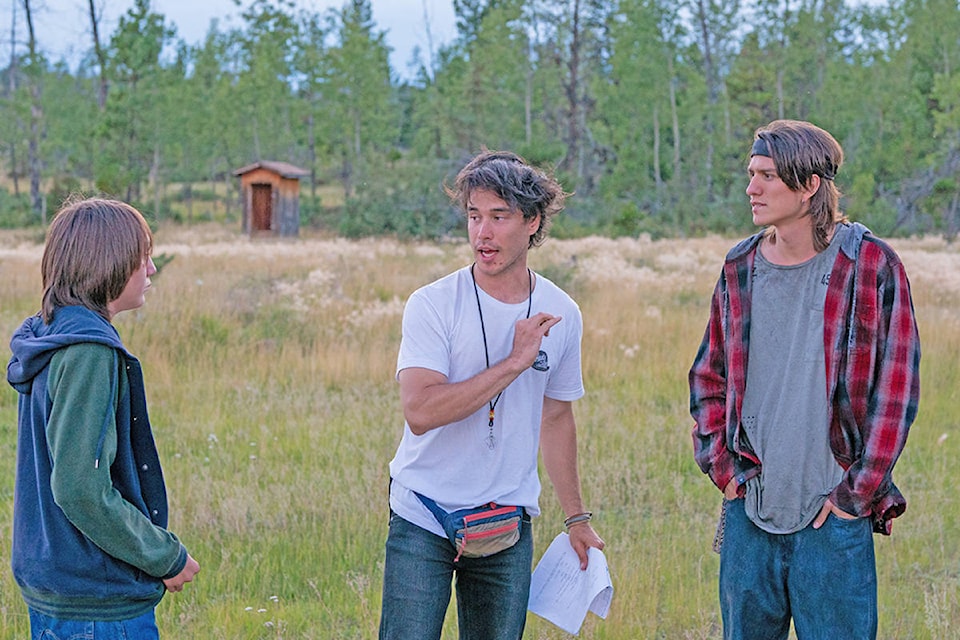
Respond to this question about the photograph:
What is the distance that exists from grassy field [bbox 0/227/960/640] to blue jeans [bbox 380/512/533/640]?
144cm

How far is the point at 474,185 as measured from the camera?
306 cm

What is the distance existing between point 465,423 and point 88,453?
1093 mm

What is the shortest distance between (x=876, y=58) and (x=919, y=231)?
12830mm

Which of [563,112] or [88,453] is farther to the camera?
[563,112]

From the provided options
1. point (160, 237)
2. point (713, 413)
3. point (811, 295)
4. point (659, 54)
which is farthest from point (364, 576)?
point (659, 54)

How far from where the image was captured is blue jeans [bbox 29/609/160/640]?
8.10ft

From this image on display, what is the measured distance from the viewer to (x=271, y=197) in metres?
33.6

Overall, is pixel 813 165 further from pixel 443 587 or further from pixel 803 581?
pixel 443 587

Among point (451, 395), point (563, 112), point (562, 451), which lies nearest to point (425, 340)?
point (451, 395)

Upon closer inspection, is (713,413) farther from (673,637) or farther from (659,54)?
(659,54)

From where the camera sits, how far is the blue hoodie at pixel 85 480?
2.36 metres

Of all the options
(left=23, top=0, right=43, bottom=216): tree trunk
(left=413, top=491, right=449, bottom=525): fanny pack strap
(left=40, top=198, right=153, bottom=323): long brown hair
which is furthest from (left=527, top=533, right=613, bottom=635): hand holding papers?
(left=23, top=0, right=43, bottom=216): tree trunk

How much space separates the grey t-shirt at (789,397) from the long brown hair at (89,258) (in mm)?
1863

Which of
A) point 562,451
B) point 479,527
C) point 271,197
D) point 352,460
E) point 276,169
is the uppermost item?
point 276,169
